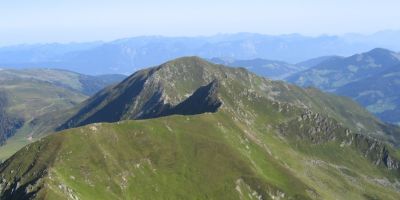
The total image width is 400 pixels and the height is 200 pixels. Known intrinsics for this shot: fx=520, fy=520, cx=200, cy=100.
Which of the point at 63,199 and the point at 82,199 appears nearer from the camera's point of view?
the point at 63,199
